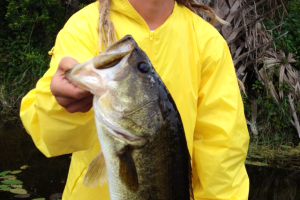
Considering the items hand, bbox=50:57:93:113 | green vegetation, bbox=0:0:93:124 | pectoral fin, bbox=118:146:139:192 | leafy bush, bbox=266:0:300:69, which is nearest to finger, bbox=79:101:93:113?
hand, bbox=50:57:93:113

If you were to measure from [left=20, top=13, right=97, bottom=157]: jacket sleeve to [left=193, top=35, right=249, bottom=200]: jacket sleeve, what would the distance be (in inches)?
23.5

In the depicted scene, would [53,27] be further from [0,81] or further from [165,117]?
[165,117]

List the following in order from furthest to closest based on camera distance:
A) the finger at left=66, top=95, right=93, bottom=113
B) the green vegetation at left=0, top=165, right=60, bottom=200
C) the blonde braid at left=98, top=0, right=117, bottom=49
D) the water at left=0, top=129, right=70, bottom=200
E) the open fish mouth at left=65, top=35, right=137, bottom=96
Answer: the water at left=0, top=129, right=70, bottom=200
the green vegetation at left=0, top=165, right=60, bottom=200
the blonde braid at left=98, top=0, right=117, bottom=49
the finger at left=66, top=95, right=93, bottom=113
the open fish mouth at left=65, top=35, right=137, bottom=96

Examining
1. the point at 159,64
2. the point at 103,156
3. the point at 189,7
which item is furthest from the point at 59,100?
the point at 189,7

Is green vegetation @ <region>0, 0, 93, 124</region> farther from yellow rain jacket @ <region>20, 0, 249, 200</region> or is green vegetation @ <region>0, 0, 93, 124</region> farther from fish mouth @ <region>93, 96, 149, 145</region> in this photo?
fish mouth @ <region>93, 96, 149, 145</region>

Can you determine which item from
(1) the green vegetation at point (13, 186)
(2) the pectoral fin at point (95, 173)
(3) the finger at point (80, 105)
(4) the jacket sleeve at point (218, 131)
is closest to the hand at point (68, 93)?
(3) the finger at point (80, 105)

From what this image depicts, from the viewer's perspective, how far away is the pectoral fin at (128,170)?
138 centimetres

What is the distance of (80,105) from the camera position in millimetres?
1433

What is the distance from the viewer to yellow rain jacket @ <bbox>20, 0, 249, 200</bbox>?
1.82 m

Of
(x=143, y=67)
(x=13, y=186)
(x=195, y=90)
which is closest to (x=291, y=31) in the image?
(x=13, y=186)

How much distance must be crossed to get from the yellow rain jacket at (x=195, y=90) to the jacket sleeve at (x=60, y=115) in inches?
0.4

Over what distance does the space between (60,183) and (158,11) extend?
10.8ft

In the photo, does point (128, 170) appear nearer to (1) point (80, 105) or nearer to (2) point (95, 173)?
(2) point (95, 173)

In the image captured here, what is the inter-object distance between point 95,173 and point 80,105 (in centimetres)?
30
